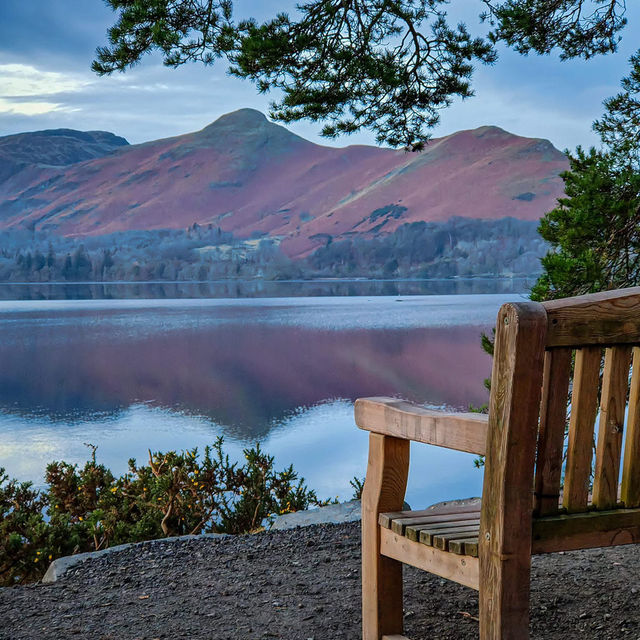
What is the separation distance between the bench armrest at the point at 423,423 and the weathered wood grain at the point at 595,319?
28 cm

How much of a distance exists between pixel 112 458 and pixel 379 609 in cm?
947

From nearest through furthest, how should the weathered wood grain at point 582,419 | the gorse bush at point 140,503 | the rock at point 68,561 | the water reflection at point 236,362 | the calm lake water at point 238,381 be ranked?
the weathered wood grain at point 582,419
the rock at point 68,561
the gorse bush at point 140,503
the calm lake water at point 238,381
the water reflection at point 236,362

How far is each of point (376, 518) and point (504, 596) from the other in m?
0.51

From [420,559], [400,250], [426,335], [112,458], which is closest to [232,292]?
[400,250]

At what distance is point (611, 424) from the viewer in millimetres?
1938

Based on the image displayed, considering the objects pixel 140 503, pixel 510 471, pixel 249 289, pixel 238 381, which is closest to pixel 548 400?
pixel 510 471

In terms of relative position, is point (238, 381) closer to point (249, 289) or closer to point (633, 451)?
point (633, 451)

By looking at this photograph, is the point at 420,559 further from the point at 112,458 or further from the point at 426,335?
the point at 426,335

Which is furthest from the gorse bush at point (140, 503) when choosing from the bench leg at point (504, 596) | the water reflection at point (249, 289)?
the water reflection at point (249, 289)

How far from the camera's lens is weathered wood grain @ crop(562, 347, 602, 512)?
1875mm

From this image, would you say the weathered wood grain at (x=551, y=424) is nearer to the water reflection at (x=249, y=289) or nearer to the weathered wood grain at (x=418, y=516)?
the weathered wood grain at (x=418, y=516)

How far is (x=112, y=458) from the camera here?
1121 cm

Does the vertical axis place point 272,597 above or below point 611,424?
below

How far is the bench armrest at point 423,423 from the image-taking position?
195 centimetres
